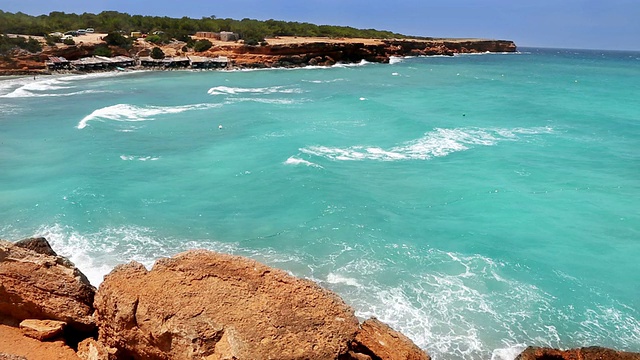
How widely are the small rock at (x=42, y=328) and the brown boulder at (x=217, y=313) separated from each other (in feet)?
5.41

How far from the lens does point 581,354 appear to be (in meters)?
8.95

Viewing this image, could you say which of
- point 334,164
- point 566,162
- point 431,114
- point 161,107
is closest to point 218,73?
point 161,107

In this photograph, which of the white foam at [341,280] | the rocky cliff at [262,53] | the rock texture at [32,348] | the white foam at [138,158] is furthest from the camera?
the rocky cliff at [262,53]

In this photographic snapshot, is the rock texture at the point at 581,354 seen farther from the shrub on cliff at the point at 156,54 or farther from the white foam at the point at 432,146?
the shrub on cliff at the point at 156,54

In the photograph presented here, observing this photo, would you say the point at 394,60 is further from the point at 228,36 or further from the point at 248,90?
the point at 248,90

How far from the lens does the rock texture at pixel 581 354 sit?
8758mm

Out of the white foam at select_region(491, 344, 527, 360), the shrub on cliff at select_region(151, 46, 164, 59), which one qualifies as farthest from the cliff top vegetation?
the white foam at select_region(491, 344, 527, 360)

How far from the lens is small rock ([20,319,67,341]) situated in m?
7.86

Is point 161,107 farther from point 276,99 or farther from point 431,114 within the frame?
point 431,114

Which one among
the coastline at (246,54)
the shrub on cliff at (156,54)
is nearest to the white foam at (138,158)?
the coastline at (246,54)

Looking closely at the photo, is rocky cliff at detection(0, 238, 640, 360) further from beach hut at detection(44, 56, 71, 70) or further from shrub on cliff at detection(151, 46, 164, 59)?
shrub on cliff at detection(151, 46, 164, 59)

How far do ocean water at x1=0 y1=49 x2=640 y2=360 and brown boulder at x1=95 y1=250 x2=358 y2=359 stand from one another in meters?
6.16

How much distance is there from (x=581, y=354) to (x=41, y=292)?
35.4 ft

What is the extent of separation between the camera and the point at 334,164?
23656 mm
